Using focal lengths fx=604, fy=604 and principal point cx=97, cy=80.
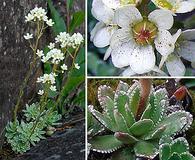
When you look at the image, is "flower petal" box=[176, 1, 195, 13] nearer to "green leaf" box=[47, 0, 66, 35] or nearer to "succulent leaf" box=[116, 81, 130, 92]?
"succulent leaf" box=[116, 81, 130, 92]

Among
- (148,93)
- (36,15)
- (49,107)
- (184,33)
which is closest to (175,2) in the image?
(184,33)

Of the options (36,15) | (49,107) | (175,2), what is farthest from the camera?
(49,107)

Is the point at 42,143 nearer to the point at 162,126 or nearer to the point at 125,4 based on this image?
the point at 162,126

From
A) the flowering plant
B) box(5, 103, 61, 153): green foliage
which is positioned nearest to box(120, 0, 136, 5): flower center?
the flowering plant

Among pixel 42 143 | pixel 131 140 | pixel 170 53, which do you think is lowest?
pixel 42 143

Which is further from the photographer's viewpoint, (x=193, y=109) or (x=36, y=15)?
(x=36, y=15)

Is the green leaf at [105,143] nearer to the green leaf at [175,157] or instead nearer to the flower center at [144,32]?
the green leaf at [175,157]
